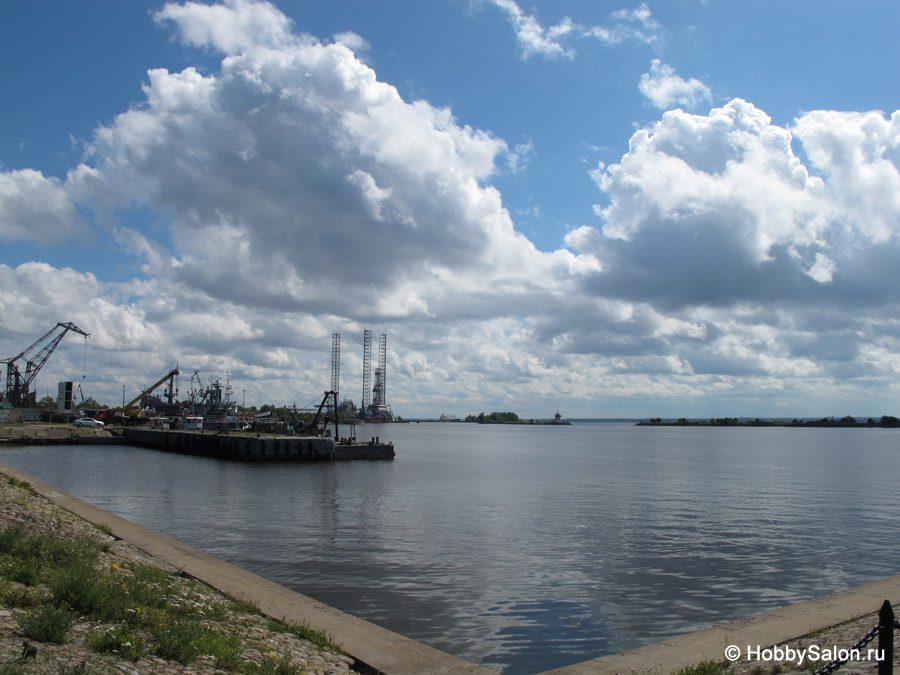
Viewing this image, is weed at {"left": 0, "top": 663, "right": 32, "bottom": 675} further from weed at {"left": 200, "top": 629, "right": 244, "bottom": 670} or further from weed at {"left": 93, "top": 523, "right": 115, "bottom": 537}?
weed at {"left": 93, "top": 523, "right": 115, "bottom": 537}

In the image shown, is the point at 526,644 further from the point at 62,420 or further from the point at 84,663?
the point at 62,420

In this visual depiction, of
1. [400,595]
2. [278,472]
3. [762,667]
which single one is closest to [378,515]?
[400,595]

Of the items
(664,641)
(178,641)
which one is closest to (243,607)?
(178,641)

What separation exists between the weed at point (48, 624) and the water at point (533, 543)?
829 cm

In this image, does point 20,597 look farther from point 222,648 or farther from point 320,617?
point 320,617

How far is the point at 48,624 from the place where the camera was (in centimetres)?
985

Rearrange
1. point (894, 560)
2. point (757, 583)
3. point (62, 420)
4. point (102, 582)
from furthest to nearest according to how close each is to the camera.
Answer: point (62, 420), point (894, 560), point (757, 583), point (102, 582)

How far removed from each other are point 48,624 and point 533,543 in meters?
21.5

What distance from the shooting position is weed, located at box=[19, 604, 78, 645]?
971cm

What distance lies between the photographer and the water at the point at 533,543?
1767 centimetres

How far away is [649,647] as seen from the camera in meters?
13.1

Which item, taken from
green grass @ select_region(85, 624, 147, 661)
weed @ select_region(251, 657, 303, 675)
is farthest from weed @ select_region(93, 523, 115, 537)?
weed @ select_region(251, 657, 303, 675)

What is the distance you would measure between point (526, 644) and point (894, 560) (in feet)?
63.9

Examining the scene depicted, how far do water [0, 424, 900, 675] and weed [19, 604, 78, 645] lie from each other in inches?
326
